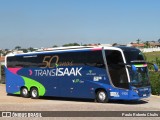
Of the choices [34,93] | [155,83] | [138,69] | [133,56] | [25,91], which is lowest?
[34,93]

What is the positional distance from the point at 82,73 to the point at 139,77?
3482 mm

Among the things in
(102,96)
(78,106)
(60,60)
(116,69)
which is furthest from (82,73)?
(78,106)

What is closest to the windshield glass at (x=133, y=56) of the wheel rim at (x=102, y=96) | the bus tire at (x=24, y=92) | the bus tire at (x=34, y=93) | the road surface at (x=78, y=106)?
the road surface at (x=78, y=106)

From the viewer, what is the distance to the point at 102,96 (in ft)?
75.4

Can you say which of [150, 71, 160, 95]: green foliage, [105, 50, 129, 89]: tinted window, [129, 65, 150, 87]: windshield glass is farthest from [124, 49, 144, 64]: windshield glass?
[150, 71, 160, 95]: green foliage

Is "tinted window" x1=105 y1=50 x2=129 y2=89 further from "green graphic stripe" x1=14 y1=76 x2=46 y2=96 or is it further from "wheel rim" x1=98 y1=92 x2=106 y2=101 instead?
"green graphic stripe" x1=14 y1=76 x2=46 y2=96

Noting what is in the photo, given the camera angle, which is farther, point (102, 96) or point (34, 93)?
point (34, 93)

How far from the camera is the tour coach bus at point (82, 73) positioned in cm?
2191

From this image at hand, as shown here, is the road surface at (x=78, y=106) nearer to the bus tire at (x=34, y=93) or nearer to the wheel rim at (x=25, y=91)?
the bus tire at (x=34, y=93)

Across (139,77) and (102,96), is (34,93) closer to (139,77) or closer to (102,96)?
(102,96)

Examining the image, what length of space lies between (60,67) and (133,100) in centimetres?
483

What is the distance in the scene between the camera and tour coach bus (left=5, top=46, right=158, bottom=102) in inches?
862

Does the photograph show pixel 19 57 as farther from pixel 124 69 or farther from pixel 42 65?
pixel 124 69

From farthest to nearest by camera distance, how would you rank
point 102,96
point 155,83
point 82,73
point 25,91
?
point 155,83 → point 25,91 → point 82,73 → point 102,96
